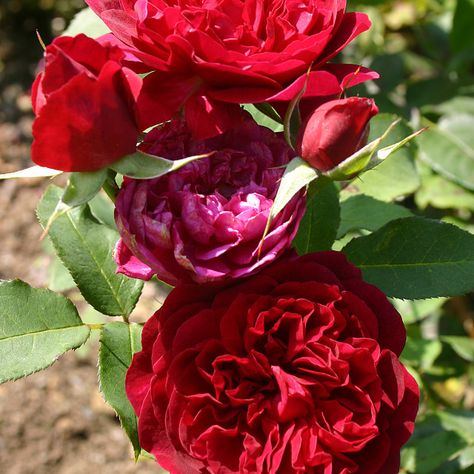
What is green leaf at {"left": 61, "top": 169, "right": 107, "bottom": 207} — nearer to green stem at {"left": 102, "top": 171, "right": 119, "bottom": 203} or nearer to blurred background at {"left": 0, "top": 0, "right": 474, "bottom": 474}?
green stem at {"left": 102, "top": 171, "right": 119, "bottom": 203}

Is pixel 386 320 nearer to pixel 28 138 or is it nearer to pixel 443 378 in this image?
pixel 443 378

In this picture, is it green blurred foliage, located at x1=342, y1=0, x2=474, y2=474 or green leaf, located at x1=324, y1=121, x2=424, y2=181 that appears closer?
green leaf, located at x1=324, y1=121, x2=424, y2=181

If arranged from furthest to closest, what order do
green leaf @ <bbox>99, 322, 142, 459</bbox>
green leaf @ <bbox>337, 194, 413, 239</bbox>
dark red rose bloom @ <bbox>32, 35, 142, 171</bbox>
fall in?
green leaf @ <bbox>337, 194, 413, 239</bbox>, green leaf @ <bbox>99, 322, 142, 459</bbox>, dark red rose bloom @ <bbox>32, 35, 142, 171</bbox>

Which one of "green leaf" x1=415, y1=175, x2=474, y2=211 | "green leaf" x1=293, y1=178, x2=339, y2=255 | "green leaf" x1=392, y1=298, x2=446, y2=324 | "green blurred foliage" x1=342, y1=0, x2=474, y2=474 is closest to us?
"green leaf" x1=293, y1=178, x2=339, y2=255

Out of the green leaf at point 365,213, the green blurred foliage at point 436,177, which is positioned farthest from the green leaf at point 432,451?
the green leaf at point 365,213

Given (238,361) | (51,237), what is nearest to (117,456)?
(51,237)

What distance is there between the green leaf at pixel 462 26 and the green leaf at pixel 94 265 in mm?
1197

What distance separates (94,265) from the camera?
103 centimetres

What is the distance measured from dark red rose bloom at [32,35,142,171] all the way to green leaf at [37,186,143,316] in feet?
1.12

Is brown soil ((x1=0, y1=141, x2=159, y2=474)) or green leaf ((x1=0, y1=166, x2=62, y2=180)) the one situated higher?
green leaf ((x1=0, y1=166, x2=62, y2=180))

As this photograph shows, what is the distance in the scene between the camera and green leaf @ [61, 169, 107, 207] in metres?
0.70

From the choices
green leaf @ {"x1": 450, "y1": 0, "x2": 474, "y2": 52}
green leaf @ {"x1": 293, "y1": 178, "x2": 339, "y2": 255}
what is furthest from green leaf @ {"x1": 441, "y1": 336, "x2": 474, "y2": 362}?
green leaf @ {"x1": 293, "y1": 178, "x2": 339, "y2": 255}

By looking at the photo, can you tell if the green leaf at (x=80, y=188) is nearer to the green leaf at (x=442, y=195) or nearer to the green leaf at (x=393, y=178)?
the green leaf at (x=393, y=178)

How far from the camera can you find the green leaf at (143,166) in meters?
0.71
